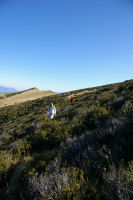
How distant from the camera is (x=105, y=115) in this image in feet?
16.9

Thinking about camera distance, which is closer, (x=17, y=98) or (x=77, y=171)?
(x=77, y=171)

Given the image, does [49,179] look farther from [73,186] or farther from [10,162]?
[10,162]

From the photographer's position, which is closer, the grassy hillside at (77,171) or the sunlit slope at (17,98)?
the grassy hillside at (77,171)

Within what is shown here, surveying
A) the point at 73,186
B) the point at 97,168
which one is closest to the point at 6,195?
the point at 73,186

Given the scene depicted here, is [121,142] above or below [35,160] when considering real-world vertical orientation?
above

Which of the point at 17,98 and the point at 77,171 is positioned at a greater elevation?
the point at 17,98

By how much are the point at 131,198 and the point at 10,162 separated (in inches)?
130

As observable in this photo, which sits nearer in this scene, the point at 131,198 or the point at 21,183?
the point at 131,198

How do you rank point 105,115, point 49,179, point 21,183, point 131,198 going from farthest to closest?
1. point 105,115
2. point 21,183
3. point 49,179
4. point 131,198

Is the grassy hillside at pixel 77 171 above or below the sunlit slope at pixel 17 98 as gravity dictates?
below

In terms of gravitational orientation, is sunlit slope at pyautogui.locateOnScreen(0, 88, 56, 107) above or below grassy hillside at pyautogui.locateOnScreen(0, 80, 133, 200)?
above

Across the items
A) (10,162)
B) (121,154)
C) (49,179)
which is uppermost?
(121,154)

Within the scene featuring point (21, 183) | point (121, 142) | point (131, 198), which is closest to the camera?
point (131, 198)

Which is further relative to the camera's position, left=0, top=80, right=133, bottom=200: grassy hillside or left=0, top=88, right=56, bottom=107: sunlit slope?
left=0, top=88, right=56, bottom=107: sunlit slope
